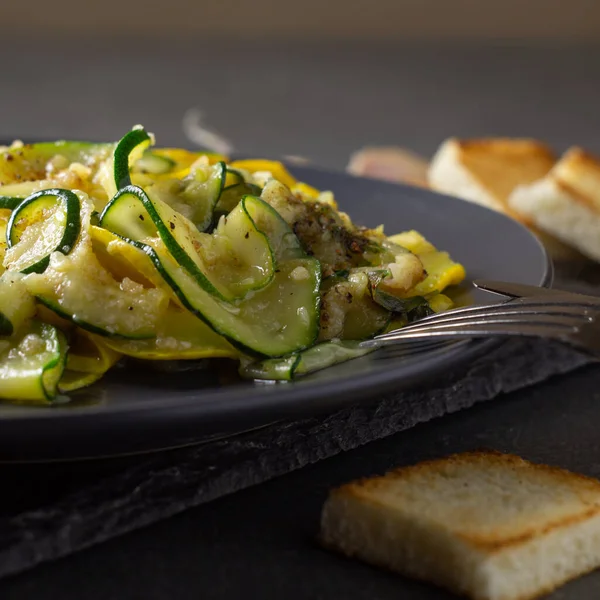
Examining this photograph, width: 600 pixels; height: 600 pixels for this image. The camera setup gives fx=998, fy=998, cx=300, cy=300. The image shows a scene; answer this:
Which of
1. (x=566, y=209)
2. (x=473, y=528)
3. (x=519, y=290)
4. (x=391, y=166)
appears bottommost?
(x=391, y=166)

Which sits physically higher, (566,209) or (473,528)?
(566,209)

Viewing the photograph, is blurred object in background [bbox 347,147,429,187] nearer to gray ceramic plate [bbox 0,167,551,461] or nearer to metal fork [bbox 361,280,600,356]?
metal fork [bbox 361,280,600,356]

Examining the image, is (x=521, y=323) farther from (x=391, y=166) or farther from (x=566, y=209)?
(x=391, y=166)

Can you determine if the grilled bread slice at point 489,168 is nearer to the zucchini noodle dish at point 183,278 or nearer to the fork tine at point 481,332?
the zucchini noodle dish at point 183,278

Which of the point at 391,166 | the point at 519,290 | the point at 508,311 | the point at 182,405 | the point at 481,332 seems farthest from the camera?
the point at 391,166

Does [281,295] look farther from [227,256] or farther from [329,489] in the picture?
[329,489]

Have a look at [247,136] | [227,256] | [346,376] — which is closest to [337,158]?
[247,136]

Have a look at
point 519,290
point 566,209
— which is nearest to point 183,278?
point 519,290
